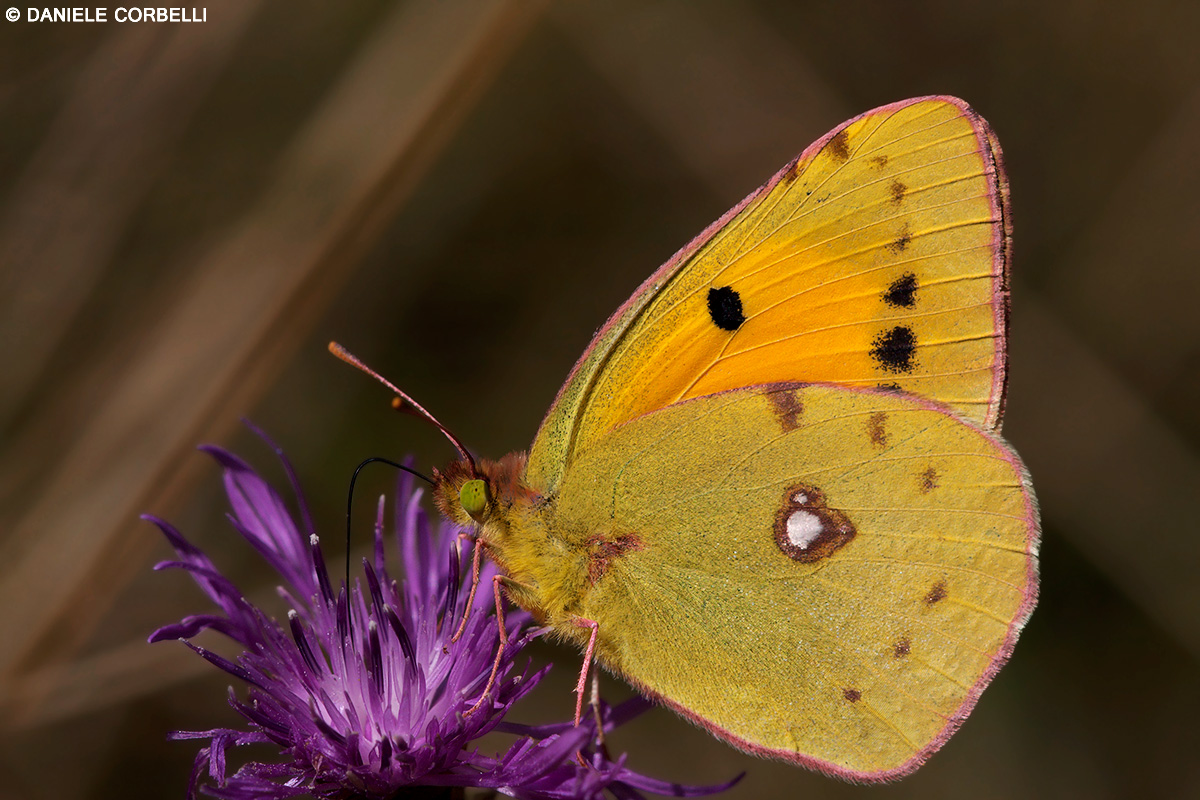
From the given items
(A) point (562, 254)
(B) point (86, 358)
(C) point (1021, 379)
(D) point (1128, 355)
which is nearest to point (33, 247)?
(B) point (86, 358)

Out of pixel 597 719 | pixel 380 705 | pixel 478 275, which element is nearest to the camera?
pixel 597 719

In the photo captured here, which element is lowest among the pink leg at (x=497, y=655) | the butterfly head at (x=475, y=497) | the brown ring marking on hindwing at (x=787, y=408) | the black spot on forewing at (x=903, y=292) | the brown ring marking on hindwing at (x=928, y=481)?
the pink leg at (x=497, y=655)

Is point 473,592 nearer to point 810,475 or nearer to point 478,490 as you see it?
point 478,490

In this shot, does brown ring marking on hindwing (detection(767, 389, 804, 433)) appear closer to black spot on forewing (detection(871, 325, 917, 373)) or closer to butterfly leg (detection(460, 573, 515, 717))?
black spot on forewing (detection(871, 325, 917, 373))

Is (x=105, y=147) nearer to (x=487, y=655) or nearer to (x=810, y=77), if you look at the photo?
(x=487, y=655)

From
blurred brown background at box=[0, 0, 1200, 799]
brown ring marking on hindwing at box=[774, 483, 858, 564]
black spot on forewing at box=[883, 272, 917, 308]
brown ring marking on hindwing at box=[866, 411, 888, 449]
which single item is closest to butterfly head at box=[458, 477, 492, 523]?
brown ring marking on hindwing at box=[774, 483, 858, 564]

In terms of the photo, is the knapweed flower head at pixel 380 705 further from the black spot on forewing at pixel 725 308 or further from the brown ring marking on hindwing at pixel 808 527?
the black spot on forewing at pixel 725 308

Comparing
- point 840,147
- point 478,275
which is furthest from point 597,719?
point 478,275

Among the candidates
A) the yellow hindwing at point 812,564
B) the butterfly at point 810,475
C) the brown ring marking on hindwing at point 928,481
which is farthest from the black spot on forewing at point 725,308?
the brown ring marking on hindwing at point 928,481
